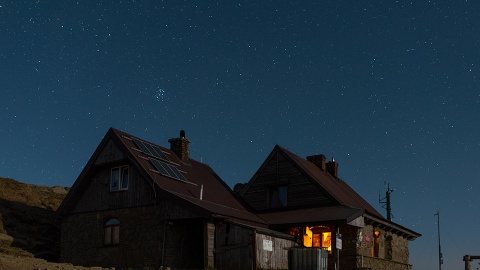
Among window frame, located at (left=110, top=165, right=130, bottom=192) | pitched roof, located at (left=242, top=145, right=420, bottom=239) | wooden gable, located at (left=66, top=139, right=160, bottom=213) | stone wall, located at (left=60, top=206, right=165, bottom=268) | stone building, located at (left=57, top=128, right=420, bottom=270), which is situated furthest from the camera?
pitched roof, located at (left=242, top=145, right=420, bottom=239)

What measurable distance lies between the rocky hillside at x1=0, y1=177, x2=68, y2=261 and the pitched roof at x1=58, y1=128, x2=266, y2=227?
8.52ft

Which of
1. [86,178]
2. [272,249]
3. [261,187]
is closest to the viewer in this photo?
[272,249]

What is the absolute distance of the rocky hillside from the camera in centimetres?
3294

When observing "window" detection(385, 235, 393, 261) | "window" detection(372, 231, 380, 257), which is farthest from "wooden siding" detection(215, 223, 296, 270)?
"window" detection(385, 235, 393, 261)

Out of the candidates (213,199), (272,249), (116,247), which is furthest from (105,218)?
(272,249)

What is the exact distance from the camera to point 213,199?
110 feet

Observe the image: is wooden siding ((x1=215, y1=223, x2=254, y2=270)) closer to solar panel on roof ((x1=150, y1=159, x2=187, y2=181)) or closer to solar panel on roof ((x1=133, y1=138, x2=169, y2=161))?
solar panel on roof ((x1=150, y1=159, x2=187, y2=181))

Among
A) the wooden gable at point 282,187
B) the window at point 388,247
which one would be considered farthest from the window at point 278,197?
the window at point 388,247

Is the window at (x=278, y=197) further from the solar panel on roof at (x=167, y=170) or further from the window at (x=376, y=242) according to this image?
the solar panel on roof at (x=167, y=170)

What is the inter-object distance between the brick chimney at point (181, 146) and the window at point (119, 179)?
5364 millimetres

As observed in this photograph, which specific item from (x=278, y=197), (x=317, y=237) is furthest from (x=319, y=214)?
(x=278, y=197)

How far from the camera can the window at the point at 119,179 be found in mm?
32250

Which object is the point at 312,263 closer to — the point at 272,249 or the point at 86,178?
the point at 272,249

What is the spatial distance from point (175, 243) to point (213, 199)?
169 inches
